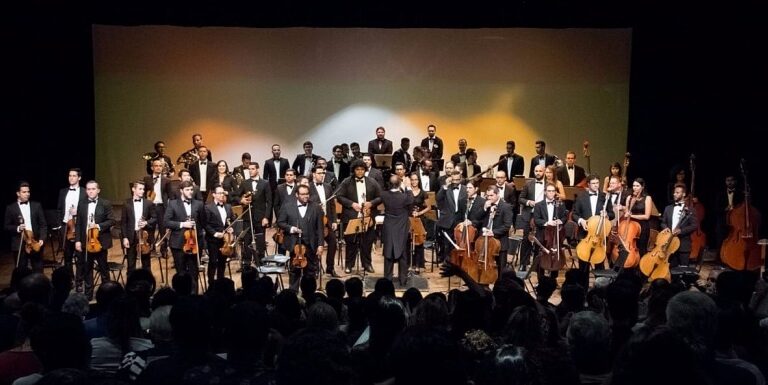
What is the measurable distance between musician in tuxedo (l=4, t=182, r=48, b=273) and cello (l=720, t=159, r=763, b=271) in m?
8.90

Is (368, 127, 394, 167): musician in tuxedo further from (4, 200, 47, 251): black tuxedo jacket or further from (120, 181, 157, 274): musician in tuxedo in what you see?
(4, 200, 47, 251): black tuxedo jacket

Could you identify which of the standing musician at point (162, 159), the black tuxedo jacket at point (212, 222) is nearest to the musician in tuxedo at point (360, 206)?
the black tuxedo jacket at point (212, 222)

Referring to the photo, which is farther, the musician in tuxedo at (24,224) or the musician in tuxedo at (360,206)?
the musician in tuxedo at (360,206)

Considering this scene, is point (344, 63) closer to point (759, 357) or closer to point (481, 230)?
Answer: point (481, 230)

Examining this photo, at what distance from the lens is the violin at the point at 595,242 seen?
11609 millimetres

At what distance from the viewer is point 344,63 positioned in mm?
18109

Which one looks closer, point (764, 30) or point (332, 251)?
point (332, 251)

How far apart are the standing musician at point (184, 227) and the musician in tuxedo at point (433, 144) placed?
604cm

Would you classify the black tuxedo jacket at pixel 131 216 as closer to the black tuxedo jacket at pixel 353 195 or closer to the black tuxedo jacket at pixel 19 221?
the black tuxedo jacket at pixel 19 221

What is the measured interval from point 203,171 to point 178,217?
368 cm

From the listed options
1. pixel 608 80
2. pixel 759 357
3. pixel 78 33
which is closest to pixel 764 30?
pixel 608 80

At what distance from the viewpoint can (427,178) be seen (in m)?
14.5

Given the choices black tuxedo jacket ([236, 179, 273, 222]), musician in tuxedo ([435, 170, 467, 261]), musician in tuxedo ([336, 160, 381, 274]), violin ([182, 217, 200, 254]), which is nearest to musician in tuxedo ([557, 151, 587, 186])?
musician in tuxedo ([435, 170, 467, 261])

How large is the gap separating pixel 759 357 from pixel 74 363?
3.91 m
